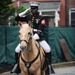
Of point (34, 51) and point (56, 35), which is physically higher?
point (34, 51)

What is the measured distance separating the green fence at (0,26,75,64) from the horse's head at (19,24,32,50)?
9.69m

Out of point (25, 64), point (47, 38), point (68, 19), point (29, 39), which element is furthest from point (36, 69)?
point (68, 19)

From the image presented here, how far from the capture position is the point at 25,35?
9359 mm

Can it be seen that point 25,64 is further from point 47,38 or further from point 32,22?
point 47,38

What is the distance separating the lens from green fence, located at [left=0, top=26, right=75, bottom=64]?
19.6m

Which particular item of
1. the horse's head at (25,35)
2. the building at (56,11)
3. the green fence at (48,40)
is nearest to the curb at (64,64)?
the green fence at (48,40)

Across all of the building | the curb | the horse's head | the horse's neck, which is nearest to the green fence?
the curb

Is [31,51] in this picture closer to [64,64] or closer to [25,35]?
[25,35]

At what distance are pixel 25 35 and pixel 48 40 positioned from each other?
12.5 meters

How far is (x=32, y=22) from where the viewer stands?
10547mm

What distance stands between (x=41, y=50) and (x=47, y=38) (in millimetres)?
10905

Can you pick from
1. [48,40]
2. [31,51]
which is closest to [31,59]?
[31,51]

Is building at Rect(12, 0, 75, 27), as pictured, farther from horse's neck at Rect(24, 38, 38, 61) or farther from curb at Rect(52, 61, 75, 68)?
horse's neck at Rect(24, 38, 38, 61)

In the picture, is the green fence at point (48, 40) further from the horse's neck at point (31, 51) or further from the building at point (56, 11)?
the building at point (56, 11)
